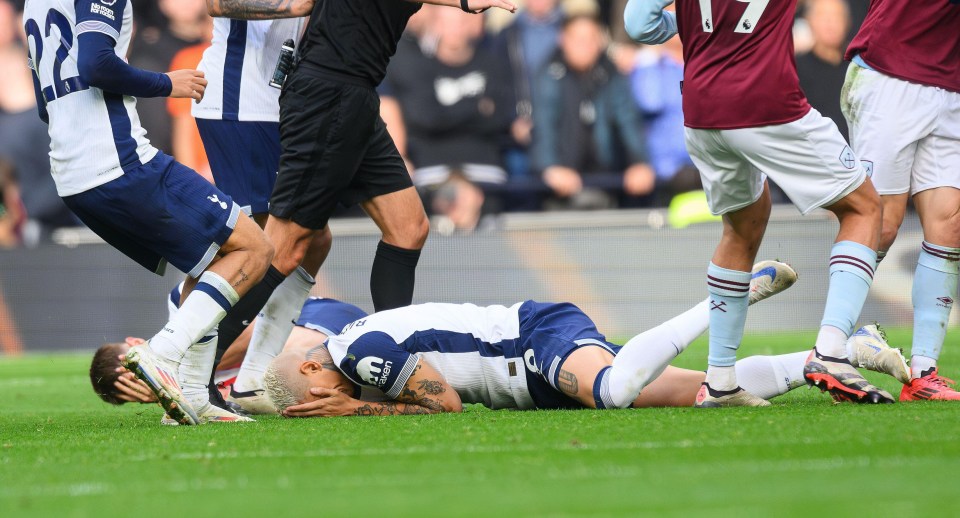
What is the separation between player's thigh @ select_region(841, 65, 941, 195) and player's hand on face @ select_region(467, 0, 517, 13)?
159cm

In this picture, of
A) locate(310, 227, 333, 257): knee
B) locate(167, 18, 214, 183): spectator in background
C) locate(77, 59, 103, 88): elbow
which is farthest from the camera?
locate(167, 18, 214, 183): spectator in background

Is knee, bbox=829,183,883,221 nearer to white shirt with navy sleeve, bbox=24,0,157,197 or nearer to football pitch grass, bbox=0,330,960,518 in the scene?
football pitch grass, bbox=0,330,960,518

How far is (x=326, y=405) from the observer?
17.4 ft

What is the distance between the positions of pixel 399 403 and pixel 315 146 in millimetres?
1274

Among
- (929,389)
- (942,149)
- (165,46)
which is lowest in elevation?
(929,389)

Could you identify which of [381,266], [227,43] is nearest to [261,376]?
[381,266]

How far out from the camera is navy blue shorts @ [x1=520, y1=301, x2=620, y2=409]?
17.2ft

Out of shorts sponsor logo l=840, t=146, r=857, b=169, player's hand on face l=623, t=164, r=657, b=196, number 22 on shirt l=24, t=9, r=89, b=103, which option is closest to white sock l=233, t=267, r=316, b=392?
number 22 on shirt l=24, t=9, r=89, b=103

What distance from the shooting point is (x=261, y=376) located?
20.3 feet

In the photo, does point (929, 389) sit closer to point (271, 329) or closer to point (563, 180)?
point (271, 329)

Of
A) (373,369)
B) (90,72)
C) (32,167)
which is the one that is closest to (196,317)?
(373,369)

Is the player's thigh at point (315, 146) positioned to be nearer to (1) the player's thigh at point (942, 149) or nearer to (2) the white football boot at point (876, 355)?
(2) the white football boot at point (876, 355)

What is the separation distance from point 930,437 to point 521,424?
144 centimetres

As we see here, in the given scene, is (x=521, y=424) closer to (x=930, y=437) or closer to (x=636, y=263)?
(x=930, y=437)
